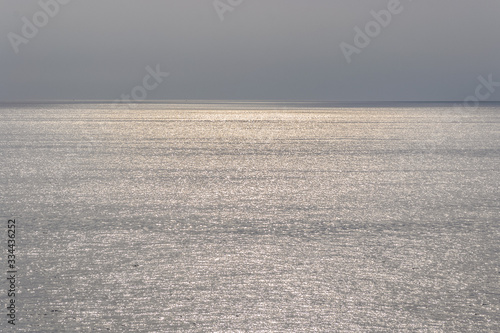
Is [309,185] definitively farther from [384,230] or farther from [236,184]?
[384,230]

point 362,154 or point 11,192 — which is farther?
point 362,154

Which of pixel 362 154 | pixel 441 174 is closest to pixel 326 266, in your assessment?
pixel 441 174

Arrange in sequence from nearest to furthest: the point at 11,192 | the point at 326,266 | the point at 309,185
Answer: the point at 326,266 → the point at 11,192 → the point at 309,185

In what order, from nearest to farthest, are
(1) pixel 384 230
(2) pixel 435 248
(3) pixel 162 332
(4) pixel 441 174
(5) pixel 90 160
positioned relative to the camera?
(3) pixel 162 332
(2) pixel 435 248
(1) pixel 384 230
(4) pixel 441 174
(5) pixel 90 160

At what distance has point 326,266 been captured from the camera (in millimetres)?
10633

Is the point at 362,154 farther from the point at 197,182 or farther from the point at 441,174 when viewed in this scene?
the point at 197,182

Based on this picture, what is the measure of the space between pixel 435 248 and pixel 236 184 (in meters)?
10.5

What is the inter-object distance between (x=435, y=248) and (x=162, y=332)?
6.51 metres

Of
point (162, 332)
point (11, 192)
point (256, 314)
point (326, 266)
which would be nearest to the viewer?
point (162, 332)

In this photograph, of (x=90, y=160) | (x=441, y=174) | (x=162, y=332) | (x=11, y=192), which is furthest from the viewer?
(x=90, y=160)

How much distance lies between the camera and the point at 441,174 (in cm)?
2561

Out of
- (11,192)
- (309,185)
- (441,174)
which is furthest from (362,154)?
(11,192)

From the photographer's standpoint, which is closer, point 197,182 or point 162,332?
point 162,332

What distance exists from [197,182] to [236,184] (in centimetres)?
160
